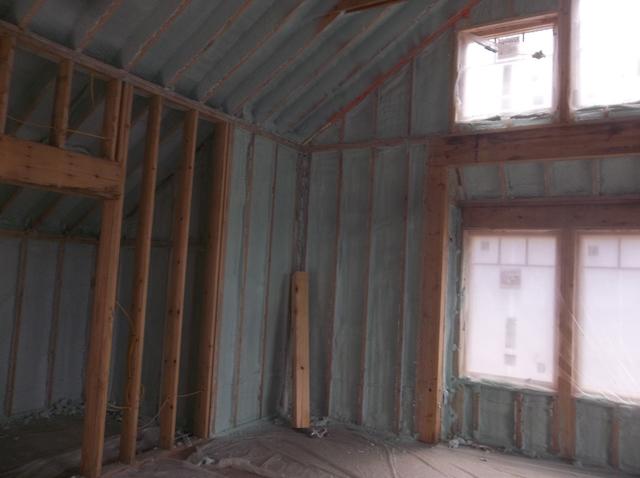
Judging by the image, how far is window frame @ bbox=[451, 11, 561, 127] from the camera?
510 centimetres

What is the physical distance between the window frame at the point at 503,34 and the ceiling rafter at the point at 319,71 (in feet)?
3.46

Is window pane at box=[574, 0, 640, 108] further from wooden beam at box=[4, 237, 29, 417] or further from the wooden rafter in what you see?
wooden beam at box=[4, 237, 29, 417]

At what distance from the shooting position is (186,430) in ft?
17.7

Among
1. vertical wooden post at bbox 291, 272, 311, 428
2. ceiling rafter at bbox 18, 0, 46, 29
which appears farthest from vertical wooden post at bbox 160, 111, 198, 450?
ceiling rafter at bbox 18, 0, 46, 29

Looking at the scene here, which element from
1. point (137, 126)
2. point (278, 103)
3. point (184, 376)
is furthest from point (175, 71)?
point (184, 376)

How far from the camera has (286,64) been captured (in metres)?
5.16

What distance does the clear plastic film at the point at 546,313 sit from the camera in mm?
5027

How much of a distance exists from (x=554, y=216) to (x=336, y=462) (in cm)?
336

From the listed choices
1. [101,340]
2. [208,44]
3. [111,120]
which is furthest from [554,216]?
[101,340]

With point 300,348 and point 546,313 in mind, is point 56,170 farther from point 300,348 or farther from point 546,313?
point 546,313

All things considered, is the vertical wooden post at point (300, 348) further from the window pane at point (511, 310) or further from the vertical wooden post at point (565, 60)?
the vertical wooden post at point (565, 60)

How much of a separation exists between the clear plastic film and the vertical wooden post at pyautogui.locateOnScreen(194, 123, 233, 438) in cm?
274

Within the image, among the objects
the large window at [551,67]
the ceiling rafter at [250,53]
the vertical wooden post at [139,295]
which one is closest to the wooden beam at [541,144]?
the large window at [551,67]

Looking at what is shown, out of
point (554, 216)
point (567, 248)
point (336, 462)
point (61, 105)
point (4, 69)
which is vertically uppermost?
point (4, 69)
